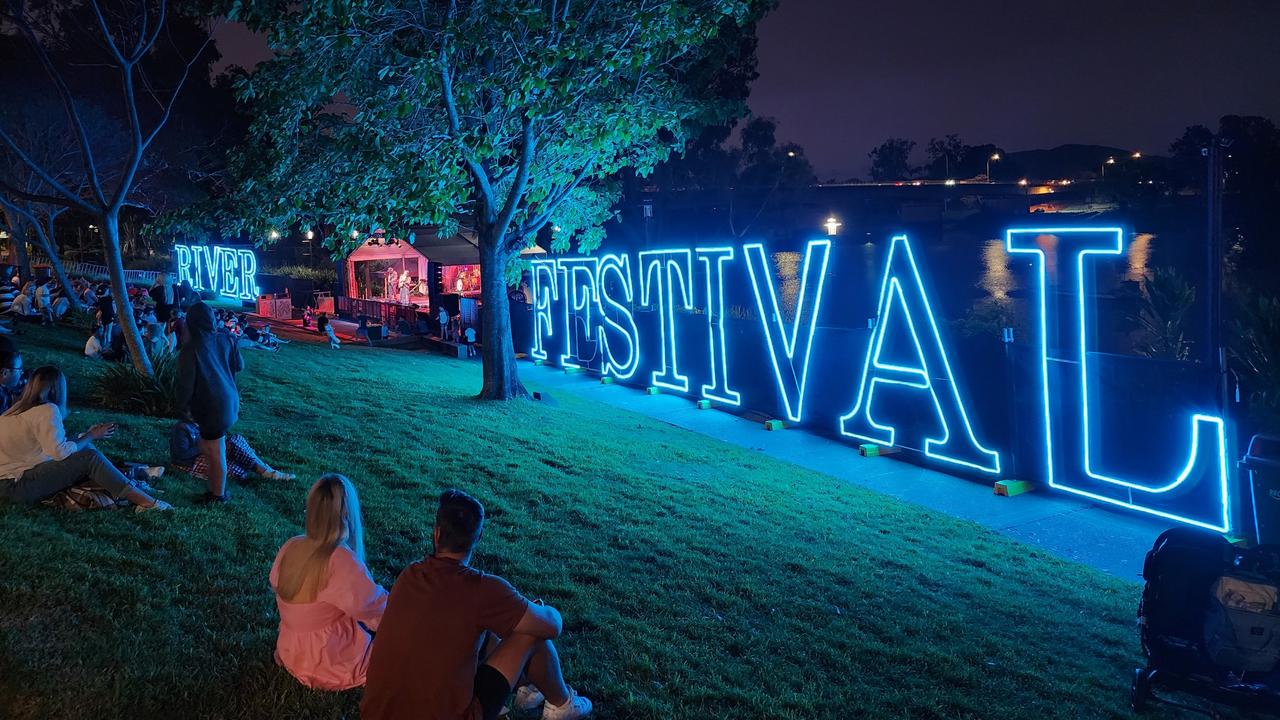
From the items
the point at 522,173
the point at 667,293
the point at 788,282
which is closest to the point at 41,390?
the point at 522,173

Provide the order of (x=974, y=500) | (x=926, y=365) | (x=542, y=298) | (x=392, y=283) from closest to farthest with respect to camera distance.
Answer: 1. (x=974, y=500)
2. (x=926, y=365)
3. (x=542, y=298)
4. (x=392, y=283)

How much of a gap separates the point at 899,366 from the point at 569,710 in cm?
902

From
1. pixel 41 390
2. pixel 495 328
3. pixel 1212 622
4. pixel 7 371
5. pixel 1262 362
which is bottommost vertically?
pixel 1212 622

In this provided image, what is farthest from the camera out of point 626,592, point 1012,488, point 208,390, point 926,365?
point 926,365

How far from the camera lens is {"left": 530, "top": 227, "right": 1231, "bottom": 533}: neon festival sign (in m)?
9.23

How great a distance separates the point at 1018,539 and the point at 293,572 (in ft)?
24.4

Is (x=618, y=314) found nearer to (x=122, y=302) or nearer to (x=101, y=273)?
(x=122, y=302)

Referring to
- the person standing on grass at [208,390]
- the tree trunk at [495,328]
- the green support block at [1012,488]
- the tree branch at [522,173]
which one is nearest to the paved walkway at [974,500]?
the green support block at [1012,488]

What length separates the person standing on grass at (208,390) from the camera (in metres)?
7.27

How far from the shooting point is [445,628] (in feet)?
11.9

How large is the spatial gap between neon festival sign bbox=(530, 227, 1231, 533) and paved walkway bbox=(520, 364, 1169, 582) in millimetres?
288

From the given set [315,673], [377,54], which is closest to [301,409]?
[377,54]

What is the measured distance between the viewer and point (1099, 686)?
5.48m

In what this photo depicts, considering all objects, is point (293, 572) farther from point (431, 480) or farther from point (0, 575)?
point (431, 480)
